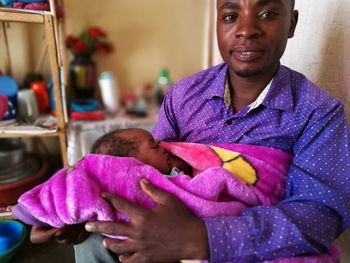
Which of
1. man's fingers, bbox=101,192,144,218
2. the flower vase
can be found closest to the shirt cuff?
man's fingers, bbox=101,192,144,218

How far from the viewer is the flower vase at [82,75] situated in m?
1.87

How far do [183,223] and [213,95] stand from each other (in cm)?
45

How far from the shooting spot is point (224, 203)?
2.44 ft

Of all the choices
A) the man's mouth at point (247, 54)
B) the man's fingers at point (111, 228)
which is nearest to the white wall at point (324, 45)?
the man's mouth at point (247, 54)

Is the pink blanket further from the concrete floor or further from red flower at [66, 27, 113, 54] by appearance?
red flower at [66, 27, 113, 54]

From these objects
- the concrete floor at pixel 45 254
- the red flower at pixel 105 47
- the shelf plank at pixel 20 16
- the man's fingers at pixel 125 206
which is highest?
the shelf plank at pixel 20 16

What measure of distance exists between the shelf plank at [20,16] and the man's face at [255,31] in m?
0.86

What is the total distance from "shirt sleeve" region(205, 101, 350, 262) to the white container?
1.30 m

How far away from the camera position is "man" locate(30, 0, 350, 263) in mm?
669

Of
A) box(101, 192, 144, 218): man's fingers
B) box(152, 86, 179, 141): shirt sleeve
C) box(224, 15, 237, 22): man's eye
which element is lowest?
box(101, 192, 144, 218): man's fingers

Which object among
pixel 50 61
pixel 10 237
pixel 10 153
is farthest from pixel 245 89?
pixel 10 153

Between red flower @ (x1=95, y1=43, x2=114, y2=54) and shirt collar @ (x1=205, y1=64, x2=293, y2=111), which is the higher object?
red flower @ (x1=95, y1=43, x2=114, y2=54)

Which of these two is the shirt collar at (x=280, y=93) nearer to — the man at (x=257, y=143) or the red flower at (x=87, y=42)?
the man at (x=257, y=143)

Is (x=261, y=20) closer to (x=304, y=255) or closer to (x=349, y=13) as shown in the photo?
(x=349, y=13)
